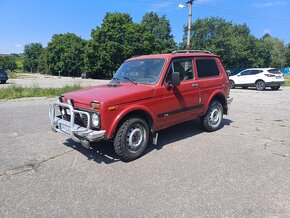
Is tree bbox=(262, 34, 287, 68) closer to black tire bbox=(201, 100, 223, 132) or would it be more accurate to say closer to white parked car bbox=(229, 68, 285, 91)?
white parked car bbox=(229, 68, 285, 91)

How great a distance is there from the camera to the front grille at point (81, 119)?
4.65m

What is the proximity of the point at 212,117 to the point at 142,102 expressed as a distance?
270cm

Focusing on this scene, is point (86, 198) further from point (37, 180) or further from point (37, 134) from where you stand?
point (37, 134)

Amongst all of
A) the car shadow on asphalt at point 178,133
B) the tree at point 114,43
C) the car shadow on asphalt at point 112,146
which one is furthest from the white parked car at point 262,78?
the tree at point 114,43

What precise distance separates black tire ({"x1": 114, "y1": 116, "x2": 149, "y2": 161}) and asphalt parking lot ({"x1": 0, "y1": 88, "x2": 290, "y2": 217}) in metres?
0.19

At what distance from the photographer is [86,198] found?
353 cm

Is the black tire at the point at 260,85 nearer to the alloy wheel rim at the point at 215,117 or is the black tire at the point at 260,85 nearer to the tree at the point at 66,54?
the alloy wheel rim at the point at 215,117

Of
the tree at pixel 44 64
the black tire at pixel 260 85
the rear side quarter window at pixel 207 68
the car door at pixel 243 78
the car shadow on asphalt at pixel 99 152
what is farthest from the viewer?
the tree at pixel 44 64

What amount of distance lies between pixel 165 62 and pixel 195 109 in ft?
4.74

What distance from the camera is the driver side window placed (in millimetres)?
5461

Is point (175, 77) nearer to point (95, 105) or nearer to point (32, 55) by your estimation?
point (95, 105)

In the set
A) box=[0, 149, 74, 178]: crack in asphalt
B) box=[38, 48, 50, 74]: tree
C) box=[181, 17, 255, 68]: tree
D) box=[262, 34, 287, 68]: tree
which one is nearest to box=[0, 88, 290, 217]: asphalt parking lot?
box=[0, 149, 74, 178]: crack in asphalt

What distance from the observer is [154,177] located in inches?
163

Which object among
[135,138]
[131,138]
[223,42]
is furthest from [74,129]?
[223,42]
